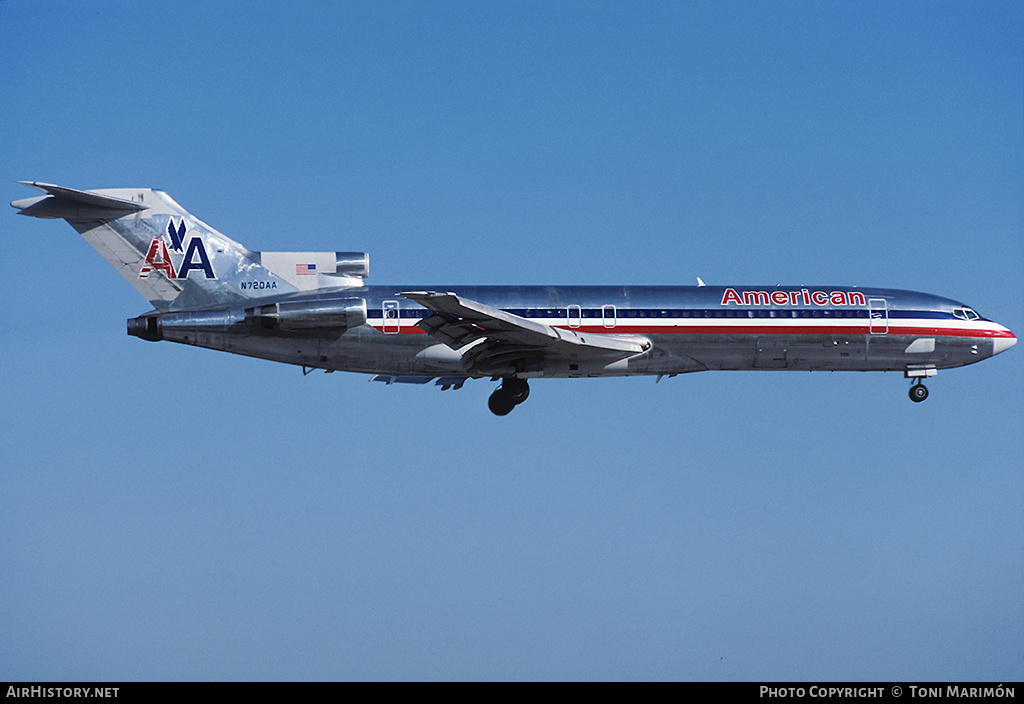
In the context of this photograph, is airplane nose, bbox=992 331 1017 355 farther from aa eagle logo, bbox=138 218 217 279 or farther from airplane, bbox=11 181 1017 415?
aa eagle logo, bbox=138 218 217 279

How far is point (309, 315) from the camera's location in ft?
109

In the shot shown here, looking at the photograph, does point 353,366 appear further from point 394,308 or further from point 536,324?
point 536,324

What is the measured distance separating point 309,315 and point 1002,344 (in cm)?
2126

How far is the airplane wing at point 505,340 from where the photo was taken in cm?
3162

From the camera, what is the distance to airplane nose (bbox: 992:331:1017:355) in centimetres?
3712

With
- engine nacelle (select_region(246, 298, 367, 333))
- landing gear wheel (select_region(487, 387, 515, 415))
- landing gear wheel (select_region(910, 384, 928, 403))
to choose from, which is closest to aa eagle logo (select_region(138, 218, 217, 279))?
engine nacelle (select_region(246, 298, 367, 333))

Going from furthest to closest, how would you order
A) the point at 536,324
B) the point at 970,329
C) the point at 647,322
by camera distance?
the point at 970,329, the point at 647,322, the point at 536,324

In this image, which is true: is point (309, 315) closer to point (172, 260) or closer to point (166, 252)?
point (172, 260)

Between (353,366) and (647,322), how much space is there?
337 inches
